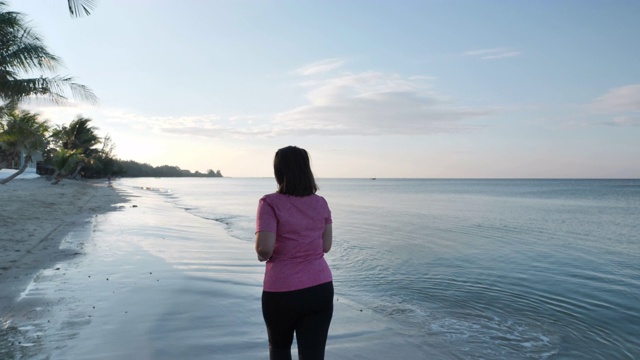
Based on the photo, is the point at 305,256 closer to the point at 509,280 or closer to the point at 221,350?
the point at 221,350

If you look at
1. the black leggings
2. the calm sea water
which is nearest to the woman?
the black leggings

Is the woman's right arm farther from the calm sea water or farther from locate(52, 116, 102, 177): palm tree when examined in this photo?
locate(52, 116, 102, 177): palm tree

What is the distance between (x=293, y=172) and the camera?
2607mm

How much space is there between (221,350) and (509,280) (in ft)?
24.2

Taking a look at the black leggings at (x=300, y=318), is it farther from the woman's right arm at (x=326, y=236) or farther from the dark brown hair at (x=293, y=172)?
the dark brown hair at (x=293, y=172)

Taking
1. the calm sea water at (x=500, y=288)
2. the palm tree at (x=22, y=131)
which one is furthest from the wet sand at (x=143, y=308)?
the palm tree at (x=22, y=131)

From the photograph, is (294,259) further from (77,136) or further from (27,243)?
(77,136)

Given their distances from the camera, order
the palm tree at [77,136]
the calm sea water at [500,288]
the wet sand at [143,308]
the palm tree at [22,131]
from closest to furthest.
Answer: the wet sand at [143,308] < the calm sea water at [500,288] < the palm tree at [22,131] < the palm tree at [77,136]

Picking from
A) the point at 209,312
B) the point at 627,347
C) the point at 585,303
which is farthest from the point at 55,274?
the point at 585,303

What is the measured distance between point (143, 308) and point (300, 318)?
421 cm

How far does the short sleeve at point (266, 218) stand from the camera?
247 centimetres

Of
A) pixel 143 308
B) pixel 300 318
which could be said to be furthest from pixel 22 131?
pixel 300 318

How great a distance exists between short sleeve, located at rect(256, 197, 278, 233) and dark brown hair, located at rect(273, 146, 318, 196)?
0.42ft

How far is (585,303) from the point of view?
808cm
